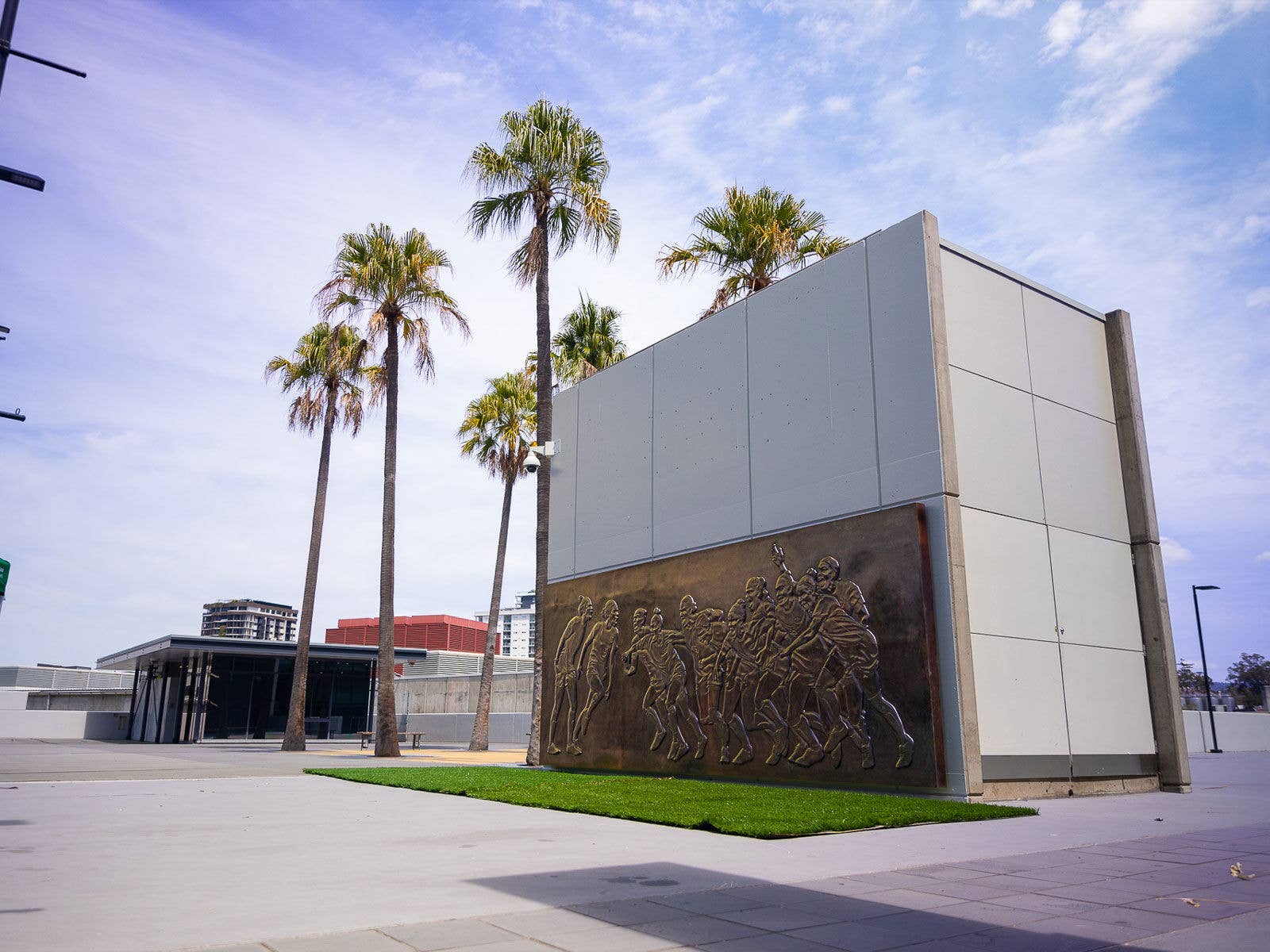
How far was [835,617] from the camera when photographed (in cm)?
1167

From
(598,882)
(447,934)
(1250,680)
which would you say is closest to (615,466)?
(598,882)

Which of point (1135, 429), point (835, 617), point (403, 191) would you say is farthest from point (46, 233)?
point (1135, 429)

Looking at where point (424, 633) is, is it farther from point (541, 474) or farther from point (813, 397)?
point (813, 397)

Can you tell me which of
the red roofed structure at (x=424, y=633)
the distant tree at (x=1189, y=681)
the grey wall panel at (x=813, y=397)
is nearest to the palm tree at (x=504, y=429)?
the grey wall panel at (x=813, y=397)

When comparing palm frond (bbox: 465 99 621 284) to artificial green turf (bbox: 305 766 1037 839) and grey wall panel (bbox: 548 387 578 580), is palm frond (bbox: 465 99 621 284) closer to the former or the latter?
grey wall panel (bbox: 548 387 578 580)

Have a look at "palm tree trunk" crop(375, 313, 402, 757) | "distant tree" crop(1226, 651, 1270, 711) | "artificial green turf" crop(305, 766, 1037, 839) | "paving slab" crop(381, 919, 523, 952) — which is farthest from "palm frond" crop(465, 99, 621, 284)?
"distant tree" crop(1226, 651, 1270, 711)

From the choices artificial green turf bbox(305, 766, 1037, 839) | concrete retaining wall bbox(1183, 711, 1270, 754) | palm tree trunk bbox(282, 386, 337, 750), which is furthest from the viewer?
concrete retaining wall bbox(1183, 711, 1270, 754)

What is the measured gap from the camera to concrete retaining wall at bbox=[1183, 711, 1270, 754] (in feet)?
113

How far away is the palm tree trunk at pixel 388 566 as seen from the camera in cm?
2411

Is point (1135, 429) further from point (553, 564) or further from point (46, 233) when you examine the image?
point (46, 233)

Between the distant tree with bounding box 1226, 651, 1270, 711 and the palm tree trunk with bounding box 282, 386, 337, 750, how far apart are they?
257 ft

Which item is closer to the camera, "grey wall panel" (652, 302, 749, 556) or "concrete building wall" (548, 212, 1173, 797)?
"concrete building wall" (548, 212, 1173, 797)

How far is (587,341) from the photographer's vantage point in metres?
27.2

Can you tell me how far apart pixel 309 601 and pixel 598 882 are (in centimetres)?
2578
